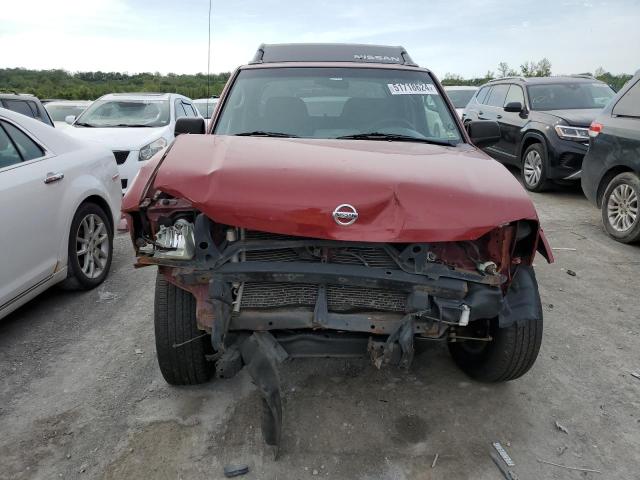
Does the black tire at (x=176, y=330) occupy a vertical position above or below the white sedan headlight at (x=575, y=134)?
below

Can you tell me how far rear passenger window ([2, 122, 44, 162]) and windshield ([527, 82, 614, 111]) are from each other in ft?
25.4

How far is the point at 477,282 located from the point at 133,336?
97.2 inches

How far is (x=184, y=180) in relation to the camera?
2.29m

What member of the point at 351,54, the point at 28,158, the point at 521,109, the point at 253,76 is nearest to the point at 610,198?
the point at 521,109

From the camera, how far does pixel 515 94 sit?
31.1ft

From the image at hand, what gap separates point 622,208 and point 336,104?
3.98 m

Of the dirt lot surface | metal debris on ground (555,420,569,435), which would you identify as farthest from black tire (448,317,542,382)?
metal debris on ground (555,420,569,435)

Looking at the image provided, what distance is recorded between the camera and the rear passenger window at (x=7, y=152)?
11.8 ft

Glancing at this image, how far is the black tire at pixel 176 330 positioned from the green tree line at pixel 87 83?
75.5 ft

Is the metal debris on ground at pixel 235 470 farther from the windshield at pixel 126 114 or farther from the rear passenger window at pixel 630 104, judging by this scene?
the windshield at pixel 126 114

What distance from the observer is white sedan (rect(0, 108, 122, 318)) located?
3424 millimetres

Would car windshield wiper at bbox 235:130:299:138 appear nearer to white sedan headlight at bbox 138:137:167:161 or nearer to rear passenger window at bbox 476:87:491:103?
white sedan headlight at bbox 138:137:167:161

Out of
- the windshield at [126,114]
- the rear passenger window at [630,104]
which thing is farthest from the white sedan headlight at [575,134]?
the windshield at [126,114]

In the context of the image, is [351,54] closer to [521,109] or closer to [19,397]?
[19,397]
